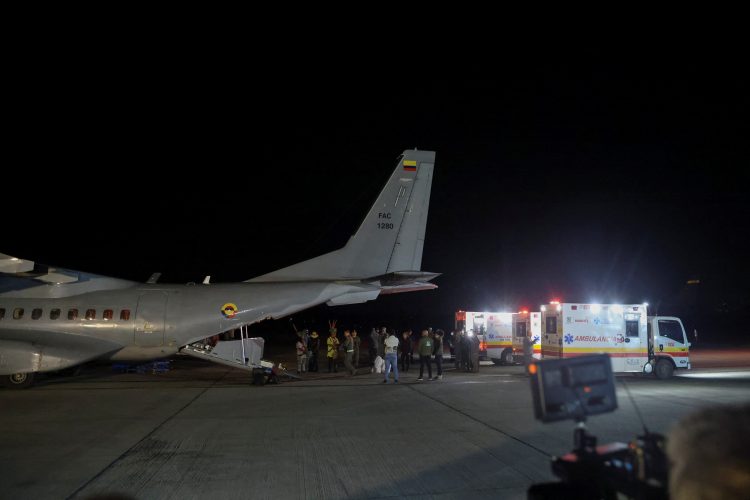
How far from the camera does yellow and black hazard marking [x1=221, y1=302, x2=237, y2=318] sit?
16.4m

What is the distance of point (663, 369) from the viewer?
61.4 ft

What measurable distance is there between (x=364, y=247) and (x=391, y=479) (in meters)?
11.2

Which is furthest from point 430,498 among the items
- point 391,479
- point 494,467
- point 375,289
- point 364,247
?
point 364,247

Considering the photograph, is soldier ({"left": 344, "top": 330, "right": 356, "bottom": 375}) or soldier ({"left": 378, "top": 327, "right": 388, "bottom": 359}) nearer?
soldier ({"left": 344, "top": 330, "right": 356, "bottom": 375})

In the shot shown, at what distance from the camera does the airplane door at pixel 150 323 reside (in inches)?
648

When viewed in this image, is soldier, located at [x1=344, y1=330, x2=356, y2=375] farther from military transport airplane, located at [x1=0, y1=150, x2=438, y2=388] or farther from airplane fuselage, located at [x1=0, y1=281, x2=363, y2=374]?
airplane fuselage, located at [x1=0, y1=281, x2=363, y2=374]

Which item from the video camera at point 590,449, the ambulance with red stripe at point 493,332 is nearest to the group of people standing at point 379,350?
the ambulance with red stripe at point 493,332

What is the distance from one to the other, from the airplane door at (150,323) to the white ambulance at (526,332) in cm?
1364

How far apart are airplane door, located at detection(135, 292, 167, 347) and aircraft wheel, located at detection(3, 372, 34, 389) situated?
2.81 meters

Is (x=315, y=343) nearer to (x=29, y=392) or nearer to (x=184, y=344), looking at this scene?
(x=184, y=344)

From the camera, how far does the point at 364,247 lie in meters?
17.7

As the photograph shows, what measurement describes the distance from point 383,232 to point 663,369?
10.1 meters

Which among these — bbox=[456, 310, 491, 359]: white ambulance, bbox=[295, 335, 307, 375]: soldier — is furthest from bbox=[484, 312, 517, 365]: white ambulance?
bbox=[295, 335, 307, 375]: soldier

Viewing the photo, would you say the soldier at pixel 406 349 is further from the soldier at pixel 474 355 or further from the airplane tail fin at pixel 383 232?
the airplane tail fin at pixel 383 232
